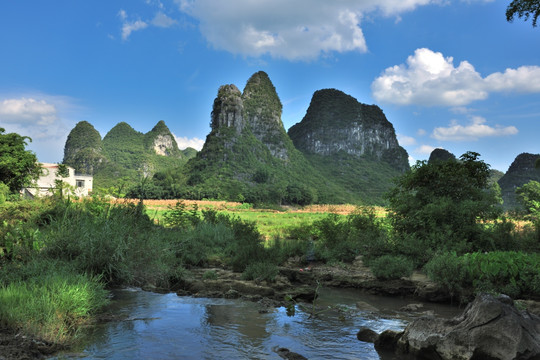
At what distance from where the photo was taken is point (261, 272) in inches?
416

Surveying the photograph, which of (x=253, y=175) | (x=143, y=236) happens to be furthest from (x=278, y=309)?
(x=253, y=175)

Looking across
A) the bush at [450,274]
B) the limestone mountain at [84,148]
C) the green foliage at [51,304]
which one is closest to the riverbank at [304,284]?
the bush at [450,274]

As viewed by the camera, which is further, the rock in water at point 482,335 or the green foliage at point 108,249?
the green foliage at point 108,249

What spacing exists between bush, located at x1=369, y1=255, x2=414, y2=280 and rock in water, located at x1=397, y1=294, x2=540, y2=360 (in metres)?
5.93

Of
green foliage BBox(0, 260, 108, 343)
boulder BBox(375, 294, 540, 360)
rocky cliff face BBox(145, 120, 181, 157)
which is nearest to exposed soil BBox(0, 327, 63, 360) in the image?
green foliage BBox(0, 260, 108, 343)

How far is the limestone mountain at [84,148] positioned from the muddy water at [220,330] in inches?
3975

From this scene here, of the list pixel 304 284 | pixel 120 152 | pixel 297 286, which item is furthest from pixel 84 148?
A: pixel 297 286

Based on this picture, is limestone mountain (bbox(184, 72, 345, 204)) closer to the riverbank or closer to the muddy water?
the riverbank

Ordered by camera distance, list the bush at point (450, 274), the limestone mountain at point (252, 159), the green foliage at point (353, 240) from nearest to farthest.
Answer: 1. the bush at point (450, 274)
2. the green foliage at point (353, 240)
3. the limestone mountain at point (252, 159)

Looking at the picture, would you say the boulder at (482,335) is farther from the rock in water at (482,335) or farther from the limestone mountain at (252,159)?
the limestone mountain at (252,159)

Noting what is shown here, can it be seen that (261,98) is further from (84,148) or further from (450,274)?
(450,274)

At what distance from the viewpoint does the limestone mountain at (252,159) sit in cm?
6731

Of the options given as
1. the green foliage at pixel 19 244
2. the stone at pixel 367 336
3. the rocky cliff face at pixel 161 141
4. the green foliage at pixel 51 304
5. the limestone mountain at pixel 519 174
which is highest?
the rocky cliff face at pixel 161 141

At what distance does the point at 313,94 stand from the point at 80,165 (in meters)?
92.7
